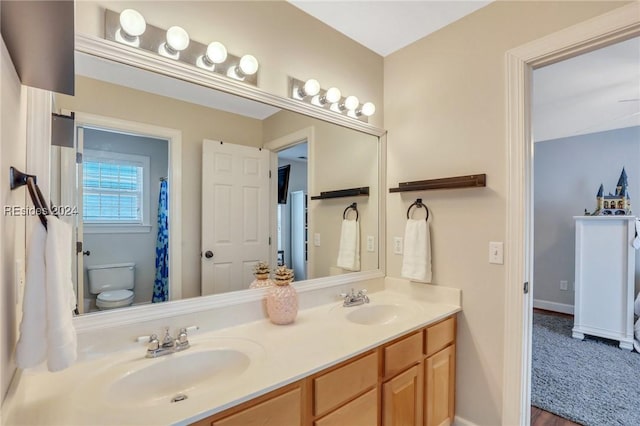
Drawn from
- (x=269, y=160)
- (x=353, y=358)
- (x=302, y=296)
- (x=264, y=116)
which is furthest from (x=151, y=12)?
(x=353, y=358)

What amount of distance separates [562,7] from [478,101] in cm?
53

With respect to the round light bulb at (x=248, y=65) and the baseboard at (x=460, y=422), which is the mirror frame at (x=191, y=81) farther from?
the baseboard at (x=460, y=422)

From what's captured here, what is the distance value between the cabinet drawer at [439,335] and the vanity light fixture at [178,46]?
163cm

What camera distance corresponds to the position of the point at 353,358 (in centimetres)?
123

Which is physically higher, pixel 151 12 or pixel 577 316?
pixel 151 12

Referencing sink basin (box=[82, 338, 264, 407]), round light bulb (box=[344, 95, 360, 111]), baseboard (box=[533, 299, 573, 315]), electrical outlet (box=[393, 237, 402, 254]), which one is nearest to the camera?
sink basin (box=[82, 338, 264, 407])

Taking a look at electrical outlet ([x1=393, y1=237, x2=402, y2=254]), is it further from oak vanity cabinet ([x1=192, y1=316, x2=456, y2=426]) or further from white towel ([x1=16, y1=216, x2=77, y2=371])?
white towel ([x1=16, y1=216, x2=77, y2=371])

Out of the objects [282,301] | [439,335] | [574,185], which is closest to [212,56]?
[282,301]

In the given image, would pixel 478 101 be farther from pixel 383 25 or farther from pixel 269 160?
pixel 269 160

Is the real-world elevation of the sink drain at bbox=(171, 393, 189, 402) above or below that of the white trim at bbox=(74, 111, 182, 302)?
below

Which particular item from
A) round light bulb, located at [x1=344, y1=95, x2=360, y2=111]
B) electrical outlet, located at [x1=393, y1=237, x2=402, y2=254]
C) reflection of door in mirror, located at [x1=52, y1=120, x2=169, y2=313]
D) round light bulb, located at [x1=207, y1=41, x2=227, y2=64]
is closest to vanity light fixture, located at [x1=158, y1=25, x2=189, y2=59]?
round light bulb, located at [x1=207, y1=41, x2=227, y2=64]

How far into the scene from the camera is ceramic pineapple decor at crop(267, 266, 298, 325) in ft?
4.92

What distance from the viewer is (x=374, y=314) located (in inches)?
74.3

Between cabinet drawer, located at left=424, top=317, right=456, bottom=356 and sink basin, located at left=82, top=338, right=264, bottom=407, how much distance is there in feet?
3.03
